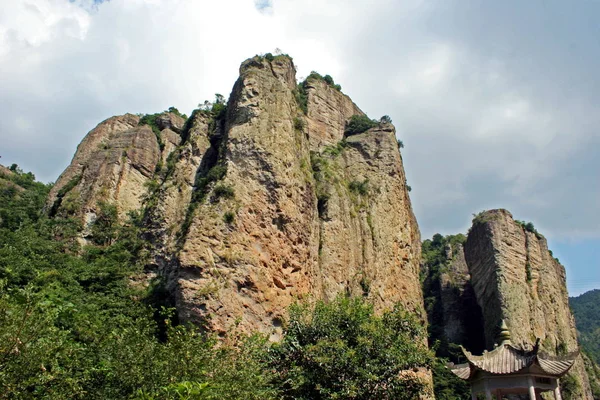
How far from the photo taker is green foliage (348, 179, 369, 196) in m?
37.1

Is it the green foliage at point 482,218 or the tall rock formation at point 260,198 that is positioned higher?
the green foliage at point 482,218

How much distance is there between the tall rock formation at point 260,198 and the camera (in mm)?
24172

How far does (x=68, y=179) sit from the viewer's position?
38719 millimetres

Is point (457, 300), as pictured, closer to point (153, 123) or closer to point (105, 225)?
point (153, 123)

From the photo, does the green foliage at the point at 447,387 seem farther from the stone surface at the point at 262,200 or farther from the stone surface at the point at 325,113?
the stone surface at the point at 325,113

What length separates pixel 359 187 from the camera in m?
37.2

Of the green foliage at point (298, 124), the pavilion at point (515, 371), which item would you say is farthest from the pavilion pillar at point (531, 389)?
the green foliage at point (298, 124)

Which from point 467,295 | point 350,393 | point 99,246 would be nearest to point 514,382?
point 350,393

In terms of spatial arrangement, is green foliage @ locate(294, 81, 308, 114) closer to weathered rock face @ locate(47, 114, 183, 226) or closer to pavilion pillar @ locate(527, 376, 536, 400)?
weathered rock face @ locate(47, 114, 183, 226)

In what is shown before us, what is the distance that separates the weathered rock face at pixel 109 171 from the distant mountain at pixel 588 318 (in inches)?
3034

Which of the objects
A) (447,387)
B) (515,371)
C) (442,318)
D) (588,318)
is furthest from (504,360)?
(588,318)

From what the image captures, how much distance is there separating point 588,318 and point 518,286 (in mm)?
90889

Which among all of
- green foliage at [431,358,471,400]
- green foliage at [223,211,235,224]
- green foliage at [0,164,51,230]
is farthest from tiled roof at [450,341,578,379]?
green foliage at [0,164,51,230]

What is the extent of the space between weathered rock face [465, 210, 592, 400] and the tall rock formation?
1134 cm
